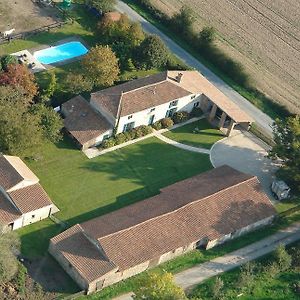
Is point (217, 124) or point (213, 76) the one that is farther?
point (213, 76)

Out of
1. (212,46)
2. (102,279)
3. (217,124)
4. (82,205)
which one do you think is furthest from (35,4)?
(102,279)

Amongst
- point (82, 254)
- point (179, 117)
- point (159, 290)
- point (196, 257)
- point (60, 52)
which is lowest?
point (196, 257)

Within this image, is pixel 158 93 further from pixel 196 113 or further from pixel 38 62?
pixel 38 62

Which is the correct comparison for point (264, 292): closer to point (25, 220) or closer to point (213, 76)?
point (25, 220)

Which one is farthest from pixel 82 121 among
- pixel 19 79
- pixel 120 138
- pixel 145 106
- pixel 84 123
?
pixel 19 79

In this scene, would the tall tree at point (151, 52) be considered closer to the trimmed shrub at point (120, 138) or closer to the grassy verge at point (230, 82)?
the grassy verge at point (230, 82)
